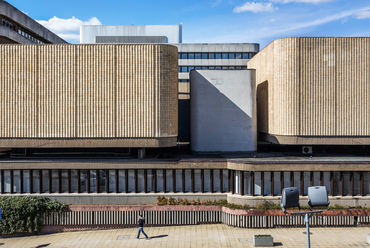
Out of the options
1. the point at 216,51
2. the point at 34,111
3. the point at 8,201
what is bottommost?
the point at 8,201

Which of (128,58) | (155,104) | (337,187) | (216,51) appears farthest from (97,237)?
(216,51)

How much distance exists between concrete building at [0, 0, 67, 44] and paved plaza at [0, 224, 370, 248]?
23908 mm

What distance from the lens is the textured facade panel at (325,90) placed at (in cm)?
2827

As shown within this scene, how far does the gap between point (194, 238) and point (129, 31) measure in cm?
4216

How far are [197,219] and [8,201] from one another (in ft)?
55.5

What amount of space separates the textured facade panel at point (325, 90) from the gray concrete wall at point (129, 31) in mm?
30720

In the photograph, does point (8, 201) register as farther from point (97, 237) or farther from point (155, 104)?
point (155, 104)

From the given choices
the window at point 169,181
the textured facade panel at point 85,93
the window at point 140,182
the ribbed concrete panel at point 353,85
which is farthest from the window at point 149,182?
the ribbed concrete panel at point 353,85

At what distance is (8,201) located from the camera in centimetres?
2495

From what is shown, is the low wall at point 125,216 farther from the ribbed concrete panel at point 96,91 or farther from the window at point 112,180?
the ribbed concrete panel at point 96,91

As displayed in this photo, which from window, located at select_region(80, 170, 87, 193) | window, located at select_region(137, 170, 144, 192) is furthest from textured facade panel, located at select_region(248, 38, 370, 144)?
window, located at select_region(80, 170, 87, 193)

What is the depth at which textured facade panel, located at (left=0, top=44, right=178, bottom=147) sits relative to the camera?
27422 mm

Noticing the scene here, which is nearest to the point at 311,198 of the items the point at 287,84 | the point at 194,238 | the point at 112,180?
the point at 194,238

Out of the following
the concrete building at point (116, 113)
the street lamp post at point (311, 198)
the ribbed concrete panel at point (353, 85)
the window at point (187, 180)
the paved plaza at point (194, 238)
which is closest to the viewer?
the street lamp post at point (311, 198)
